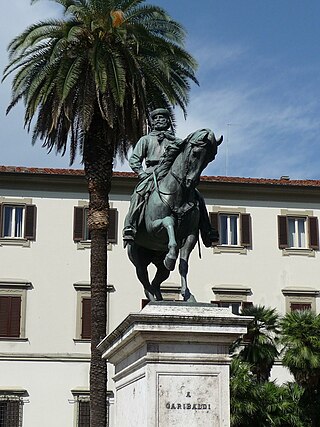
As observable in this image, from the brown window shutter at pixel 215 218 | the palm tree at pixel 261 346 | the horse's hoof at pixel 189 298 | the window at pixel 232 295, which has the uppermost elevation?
the brown window shutter at pixel 215 218

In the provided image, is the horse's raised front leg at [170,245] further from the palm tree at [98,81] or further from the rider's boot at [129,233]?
the palm tree at [98,81]

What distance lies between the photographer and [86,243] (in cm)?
3766

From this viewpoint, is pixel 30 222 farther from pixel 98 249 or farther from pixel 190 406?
pixel 190 406

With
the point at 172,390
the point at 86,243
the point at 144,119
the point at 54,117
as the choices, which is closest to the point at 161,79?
the point at 144,119

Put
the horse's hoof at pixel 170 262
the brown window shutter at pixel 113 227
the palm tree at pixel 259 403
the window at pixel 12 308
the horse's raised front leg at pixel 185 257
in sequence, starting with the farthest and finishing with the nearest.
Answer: the brown window shutter at pixel 113 227 < the window at pixel 12 308 < the palm tree at pixel 259 403 < the horse's raised front leg at pixel 185 257 < the horse's hoof at pixel 170 262

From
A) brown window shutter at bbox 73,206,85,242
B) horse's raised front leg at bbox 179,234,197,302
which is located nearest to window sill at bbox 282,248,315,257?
brown window shutter at bbox 73,206,85,242

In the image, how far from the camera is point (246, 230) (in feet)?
127

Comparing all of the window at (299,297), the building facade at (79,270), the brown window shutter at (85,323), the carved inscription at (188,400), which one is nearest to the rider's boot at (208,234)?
the carved inscription at (188,400)

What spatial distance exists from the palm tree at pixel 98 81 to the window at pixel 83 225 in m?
12.2

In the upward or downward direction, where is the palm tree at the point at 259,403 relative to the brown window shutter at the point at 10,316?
downward

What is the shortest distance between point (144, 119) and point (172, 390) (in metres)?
17.1

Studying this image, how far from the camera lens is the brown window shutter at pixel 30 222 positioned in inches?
1464

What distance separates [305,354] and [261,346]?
2.17 metres

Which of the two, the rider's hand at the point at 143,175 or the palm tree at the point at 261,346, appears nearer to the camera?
the rider's hand at the point at 143,175
